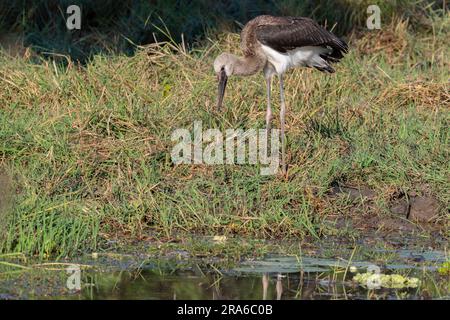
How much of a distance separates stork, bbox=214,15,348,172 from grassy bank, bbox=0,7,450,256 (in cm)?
30

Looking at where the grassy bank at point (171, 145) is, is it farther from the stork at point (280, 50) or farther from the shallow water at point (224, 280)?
the shallow water at point (224, 280)

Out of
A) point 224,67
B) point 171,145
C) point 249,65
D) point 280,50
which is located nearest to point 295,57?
point 280,50

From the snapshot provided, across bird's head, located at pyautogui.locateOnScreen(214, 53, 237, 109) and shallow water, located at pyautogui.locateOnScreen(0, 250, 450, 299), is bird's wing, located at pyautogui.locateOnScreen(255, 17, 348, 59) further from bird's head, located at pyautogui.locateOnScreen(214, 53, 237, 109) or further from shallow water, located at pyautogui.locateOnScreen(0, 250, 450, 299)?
shallow water, located at pyautogui.locateOnScreen(0, 250, 450, 299)

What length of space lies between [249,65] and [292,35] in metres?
0.42

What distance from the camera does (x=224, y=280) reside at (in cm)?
598

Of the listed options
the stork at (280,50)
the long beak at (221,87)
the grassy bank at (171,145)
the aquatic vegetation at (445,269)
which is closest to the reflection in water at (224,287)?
the aquatic vegetation at (445,269)

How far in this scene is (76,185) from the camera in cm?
750

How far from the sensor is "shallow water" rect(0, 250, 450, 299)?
5.68 metres

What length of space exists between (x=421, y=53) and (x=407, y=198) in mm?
3167

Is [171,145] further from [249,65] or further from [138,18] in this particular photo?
[138,18]

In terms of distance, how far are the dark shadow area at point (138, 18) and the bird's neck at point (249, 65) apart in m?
2.16
